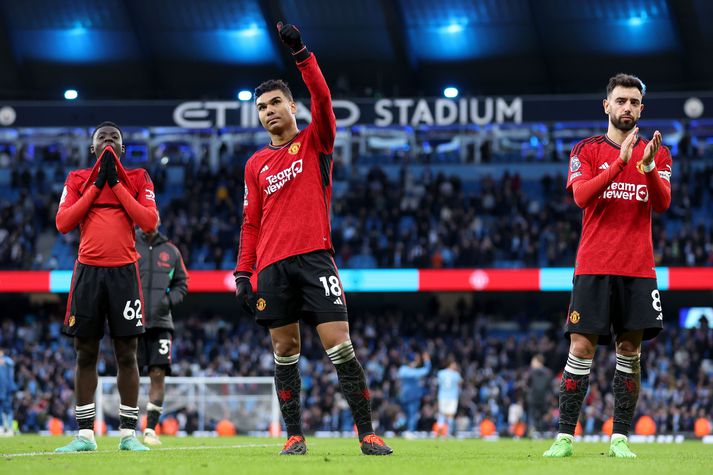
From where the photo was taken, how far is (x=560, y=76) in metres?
35.5

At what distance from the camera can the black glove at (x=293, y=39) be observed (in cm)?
699

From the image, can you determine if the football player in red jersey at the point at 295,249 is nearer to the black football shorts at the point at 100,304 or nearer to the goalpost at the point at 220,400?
the black football shorts at the point at 100,304

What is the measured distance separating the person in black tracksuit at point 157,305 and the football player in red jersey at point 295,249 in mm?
4172

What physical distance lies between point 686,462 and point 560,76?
1153 inches

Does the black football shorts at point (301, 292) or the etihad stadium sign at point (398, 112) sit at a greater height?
the etihad stadium sign at point (398, 112)

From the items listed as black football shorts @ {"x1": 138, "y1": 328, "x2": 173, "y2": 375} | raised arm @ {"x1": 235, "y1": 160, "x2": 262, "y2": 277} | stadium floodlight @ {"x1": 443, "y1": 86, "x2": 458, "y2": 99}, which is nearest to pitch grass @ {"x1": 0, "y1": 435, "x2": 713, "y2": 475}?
raised arm @ {"x1": 235, "y1": 160, "x2": 262, "y2": 277}

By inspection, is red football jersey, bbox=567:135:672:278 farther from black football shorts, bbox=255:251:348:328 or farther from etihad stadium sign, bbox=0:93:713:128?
etihad stadium sign, bbox=0:93:713:128

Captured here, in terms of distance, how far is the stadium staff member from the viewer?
7.98 meters

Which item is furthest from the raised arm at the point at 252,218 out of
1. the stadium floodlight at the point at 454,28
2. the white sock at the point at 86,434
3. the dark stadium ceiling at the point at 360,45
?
the stadium floodlight at the point at 454,28

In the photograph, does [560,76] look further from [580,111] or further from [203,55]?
[203,55]

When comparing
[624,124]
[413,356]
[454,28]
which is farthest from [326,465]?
[454,28]

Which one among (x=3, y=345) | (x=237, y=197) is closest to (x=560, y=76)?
(x=237, y=197)

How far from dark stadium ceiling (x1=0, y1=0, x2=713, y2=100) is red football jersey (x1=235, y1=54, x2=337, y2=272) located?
25.2 metres

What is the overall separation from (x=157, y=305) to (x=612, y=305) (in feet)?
18.1
